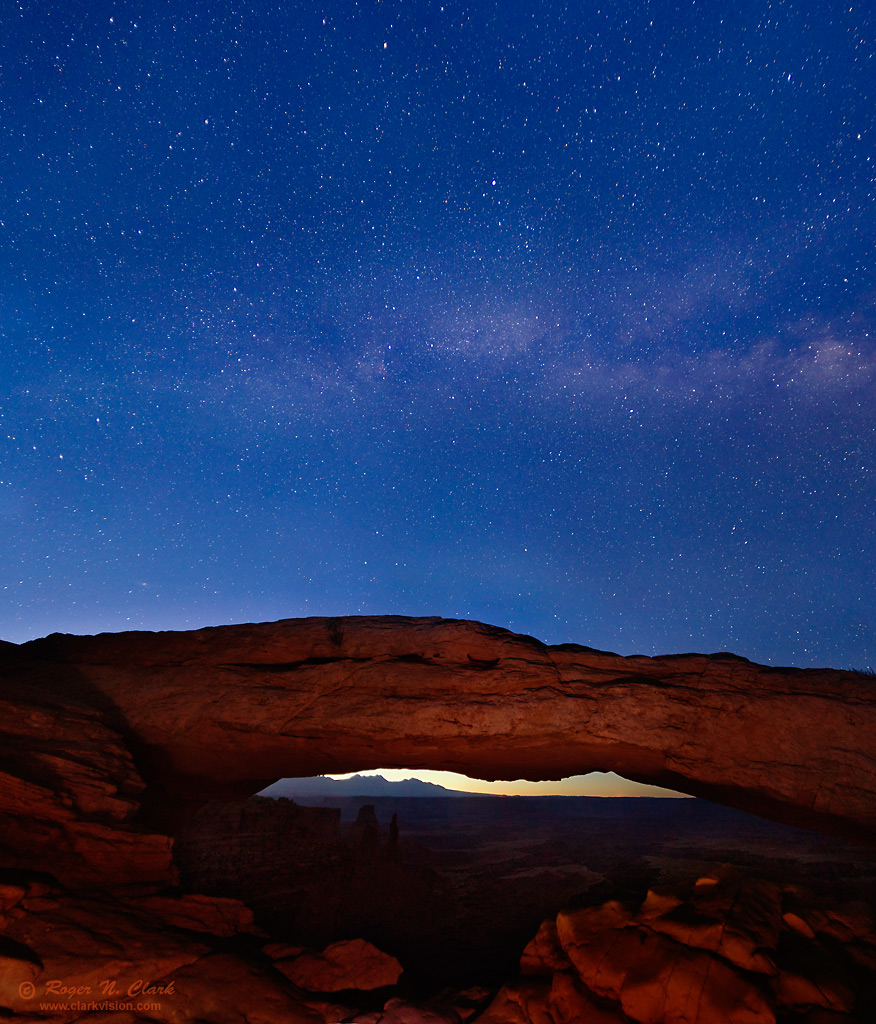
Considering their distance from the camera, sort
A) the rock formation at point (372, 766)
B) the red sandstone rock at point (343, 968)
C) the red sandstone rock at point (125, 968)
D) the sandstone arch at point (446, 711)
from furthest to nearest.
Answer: the sandstone arch at point (446, 711) → the red sandstone rock at point (343, 968) → the rock formation at point (372, 766) → the red sandstone rock at point (125, 968)

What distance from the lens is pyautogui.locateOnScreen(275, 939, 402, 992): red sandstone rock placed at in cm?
1004

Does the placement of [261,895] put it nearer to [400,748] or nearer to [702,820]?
[400,748]

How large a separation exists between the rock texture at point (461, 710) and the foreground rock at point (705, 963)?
85.6 inches

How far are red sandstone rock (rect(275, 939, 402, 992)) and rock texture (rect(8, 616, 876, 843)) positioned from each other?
13.4 ft

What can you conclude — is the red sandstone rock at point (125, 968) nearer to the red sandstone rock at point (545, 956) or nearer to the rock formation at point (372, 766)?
the rock formation at point (372, 766)

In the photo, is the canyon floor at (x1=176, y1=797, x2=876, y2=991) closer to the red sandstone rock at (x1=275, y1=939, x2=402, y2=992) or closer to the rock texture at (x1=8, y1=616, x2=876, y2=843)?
the red sandstone rock at (x1=275, y1=939, x2=402, y2=992)

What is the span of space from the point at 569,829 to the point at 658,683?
66.8m

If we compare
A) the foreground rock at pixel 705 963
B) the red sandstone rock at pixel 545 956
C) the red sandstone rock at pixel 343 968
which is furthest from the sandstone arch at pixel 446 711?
the red sandstone rock at pixel 343 968

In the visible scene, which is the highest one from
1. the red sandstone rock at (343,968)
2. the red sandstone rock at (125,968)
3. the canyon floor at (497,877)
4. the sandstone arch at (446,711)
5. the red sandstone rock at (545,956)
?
the sandstone arch at (446,711)

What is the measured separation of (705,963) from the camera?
8289 millimetres

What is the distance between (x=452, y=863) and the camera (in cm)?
3666

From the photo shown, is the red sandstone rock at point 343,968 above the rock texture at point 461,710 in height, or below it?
below

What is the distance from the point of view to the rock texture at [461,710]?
35.7 ft

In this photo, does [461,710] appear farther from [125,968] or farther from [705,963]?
[125,968]
